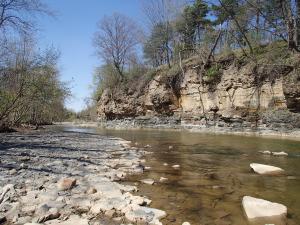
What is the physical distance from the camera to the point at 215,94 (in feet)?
95.9

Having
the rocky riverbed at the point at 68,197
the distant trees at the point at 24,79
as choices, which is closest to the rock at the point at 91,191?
the rocky riverbed at the point at 68,197

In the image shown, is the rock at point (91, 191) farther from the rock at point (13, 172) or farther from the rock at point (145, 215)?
the rock at point (13, 172)

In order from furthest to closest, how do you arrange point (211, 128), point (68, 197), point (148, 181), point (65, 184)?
point (211, 128)
point (148, 181)
point (65, 184)
point (68, 197)

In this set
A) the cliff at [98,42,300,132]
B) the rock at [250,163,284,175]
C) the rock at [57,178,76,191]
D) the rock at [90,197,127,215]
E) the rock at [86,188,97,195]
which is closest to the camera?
the rock at [90,197,127,215]

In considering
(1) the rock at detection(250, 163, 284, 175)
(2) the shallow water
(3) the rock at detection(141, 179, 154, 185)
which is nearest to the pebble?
(3) the rock at detection(141, 179, 154, 185)

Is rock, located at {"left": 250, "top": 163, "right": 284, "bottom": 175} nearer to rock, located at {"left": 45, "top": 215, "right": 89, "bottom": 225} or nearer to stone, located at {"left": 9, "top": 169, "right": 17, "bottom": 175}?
rock, located at {"left": 45, "top": 215, "right": 89, "bottom": 225}

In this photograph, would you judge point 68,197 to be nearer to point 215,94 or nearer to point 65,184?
point 65,184

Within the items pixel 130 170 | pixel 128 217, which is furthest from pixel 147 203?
pixel 130 170

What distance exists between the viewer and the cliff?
2152cm

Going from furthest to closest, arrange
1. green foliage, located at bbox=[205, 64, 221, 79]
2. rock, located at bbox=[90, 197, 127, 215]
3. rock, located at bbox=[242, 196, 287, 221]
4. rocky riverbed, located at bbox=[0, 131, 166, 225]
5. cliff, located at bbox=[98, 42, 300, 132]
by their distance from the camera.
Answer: green foliage, located at bbox=[205, 64, 221, 79] → cliff, located at bbox=[98, 42, 300, 132] → rock, located at bbox=[90, 197, 127, 215] → rock, located at bbox=[242, 196, 287, 221] → rocky riverbed, located at bbox=[0, 131, 166, 225]

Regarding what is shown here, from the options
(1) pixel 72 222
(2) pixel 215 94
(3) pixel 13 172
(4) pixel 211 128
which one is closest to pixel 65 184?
(3) pixel 13 172

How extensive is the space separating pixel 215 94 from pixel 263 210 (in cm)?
2598

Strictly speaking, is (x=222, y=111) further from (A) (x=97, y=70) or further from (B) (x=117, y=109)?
(A) (x=97, y=70)

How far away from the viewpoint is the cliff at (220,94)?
70.6ft
